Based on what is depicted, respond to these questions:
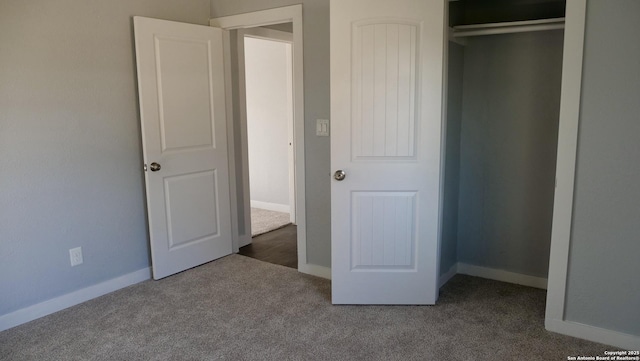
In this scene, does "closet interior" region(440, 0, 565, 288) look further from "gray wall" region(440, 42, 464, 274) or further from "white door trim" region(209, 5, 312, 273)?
"white door trim" region(209, 5, 312, 273)

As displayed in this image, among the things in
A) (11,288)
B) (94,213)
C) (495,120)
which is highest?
(495,120)

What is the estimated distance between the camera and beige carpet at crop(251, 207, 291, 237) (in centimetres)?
526

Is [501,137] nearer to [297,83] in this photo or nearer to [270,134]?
[297,83]

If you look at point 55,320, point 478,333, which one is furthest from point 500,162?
point 55,320

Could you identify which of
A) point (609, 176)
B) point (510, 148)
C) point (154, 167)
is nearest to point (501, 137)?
point (510, 148)

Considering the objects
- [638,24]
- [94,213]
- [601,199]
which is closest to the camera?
[638,24]

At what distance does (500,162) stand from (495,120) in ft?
1.03

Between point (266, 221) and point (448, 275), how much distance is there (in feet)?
8.53

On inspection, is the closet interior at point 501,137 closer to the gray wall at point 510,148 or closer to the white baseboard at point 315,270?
the gray wall at point 510,148

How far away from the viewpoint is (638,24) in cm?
235

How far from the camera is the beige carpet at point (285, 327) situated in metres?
2.60

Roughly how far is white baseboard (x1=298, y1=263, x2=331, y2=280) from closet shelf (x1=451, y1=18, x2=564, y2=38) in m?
2.00

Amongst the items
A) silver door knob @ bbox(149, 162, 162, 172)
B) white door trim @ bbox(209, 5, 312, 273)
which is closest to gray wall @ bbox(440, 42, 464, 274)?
white door trim @ bbox(209, 5, 312, 273)

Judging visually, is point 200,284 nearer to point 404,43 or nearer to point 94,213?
point 94,213
